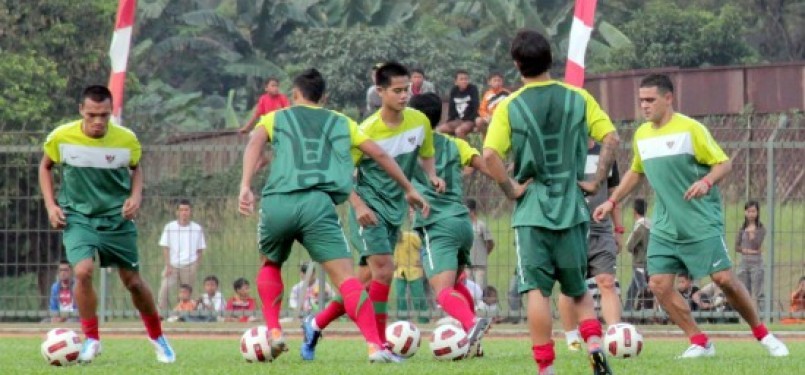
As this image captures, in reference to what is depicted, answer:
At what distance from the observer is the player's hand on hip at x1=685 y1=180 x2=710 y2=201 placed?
12.5 meters

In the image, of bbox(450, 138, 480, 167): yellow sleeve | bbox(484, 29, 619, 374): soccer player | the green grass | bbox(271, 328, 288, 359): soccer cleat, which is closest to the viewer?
bbox(484, 29, 619, 374): soccer player

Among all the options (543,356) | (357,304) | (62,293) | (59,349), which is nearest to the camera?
(543,356)

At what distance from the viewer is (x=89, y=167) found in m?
13.0

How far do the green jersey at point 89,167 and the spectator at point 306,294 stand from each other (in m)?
8.21

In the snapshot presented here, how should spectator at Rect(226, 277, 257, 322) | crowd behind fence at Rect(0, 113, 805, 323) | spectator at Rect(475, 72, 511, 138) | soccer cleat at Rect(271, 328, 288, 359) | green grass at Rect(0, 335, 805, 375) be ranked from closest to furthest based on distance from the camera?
A: green grass at Rect(0, 335, 805, 375) → soccer cleat at Rect(271, 328, 288, 359) → crowd behind fence at Rect(0, 113, 805, 323) → spectator at Rect(226, 277, 257, 322) → spectator at Rect(475, 72, 511, 138)

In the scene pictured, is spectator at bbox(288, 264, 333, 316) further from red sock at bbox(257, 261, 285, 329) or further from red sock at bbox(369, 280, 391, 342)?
red sock at bbox(257, 261, 285, 329)

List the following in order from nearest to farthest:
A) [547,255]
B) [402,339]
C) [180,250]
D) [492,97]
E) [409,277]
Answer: [547,255]
[402,339]
[409,277]
[180,250]
[492,97]

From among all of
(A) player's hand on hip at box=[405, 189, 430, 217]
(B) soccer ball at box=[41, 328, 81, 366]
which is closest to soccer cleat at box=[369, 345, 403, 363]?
(A) player's hand on hip at box=[405, 189, 430, 217]

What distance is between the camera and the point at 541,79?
398 inches

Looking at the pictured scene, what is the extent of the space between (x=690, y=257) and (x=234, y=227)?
909 centimetres

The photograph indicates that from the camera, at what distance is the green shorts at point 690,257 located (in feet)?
42.7

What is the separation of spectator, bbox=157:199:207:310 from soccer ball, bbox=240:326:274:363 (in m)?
8.55

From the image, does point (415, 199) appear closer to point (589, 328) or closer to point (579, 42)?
point (589, 328)

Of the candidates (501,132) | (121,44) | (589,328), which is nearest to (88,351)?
(589,328)
